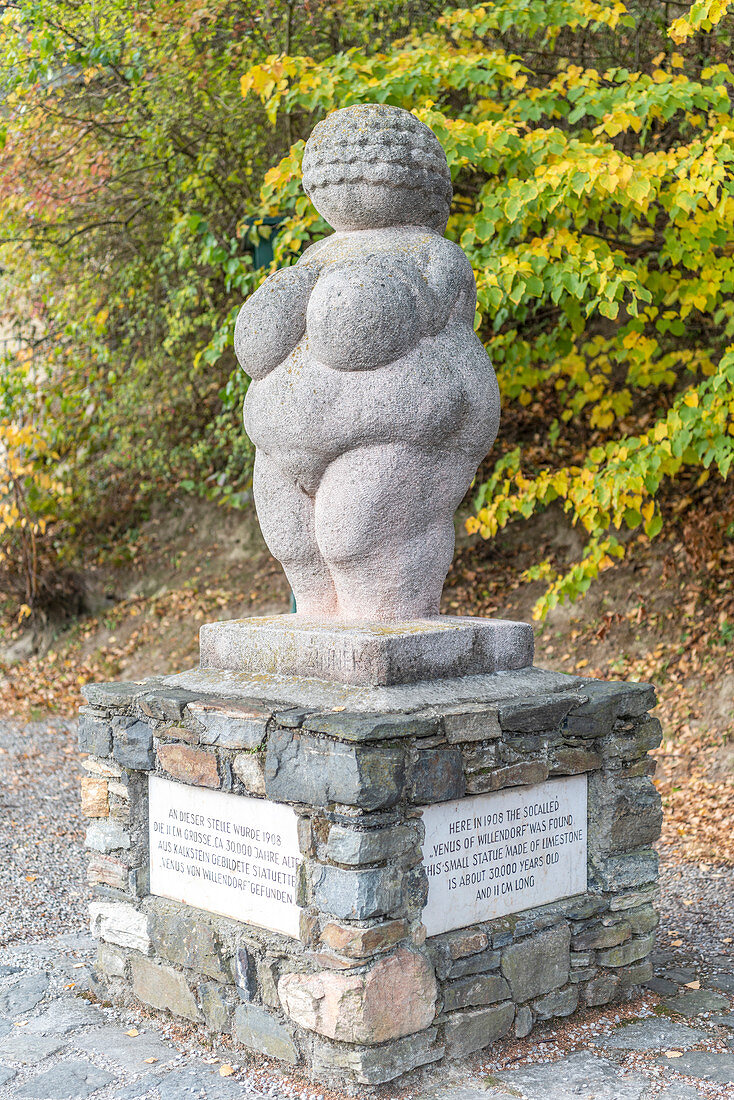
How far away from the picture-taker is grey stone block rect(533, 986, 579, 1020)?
355cm

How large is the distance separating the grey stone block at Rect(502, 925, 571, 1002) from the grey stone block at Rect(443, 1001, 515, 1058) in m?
0.08

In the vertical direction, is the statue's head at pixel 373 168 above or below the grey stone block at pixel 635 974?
above

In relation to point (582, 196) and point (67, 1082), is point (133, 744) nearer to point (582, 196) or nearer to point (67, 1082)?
point (67, 1082)

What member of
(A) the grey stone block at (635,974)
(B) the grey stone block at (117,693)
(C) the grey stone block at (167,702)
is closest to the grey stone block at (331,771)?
(C) the grey stone block at (167,702)

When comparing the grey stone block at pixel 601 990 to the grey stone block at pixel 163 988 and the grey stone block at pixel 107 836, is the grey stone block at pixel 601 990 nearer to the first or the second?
the grey stone block at pixel 163 988

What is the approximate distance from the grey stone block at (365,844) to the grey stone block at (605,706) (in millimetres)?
789

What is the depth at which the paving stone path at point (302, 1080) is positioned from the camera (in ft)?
10.3

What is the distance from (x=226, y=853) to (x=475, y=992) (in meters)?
0.88

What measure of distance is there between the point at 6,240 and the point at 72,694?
4.02 meters

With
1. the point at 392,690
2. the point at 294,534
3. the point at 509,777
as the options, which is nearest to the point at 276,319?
the point at 294,534

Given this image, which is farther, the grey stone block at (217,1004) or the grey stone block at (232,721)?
the grey stone block at (217,1004)

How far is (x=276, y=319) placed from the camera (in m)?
3.64

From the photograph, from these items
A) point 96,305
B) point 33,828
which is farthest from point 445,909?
point 96,305

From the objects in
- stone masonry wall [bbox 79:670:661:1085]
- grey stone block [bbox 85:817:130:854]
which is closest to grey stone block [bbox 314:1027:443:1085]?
stone masonry wall [bbox 79:670:661:1085]
